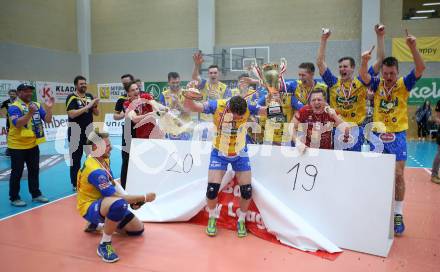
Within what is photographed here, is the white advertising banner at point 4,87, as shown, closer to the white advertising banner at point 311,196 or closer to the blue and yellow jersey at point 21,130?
the blue and yellow jersey at point 21,130

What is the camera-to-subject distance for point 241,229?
3912 millimetres

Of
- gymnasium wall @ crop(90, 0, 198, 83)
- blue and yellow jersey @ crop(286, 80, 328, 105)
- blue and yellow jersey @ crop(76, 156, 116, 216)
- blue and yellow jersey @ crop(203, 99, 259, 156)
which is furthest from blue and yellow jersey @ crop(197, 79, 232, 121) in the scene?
gymnasium wall @ crop(90, 0, 198, 83)

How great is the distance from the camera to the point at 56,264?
10.6 feet

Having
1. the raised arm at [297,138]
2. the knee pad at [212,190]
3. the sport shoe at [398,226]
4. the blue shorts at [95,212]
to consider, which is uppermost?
the raised arm at [297,138]

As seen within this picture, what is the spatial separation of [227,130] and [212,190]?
2.22ft

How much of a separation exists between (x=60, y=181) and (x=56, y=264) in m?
3.81

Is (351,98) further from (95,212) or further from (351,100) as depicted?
(95,212)

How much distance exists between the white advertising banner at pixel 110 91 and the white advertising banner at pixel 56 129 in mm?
4273

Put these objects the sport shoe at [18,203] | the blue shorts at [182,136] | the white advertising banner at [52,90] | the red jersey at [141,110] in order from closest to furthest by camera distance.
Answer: the sport shoe at [18,203], the red jersey at [141,110], the blue shorts at [182,136], the white advertising banner at [52,90]

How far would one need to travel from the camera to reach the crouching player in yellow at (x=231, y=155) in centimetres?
388

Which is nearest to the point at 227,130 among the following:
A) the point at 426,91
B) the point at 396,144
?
the point at 396,144

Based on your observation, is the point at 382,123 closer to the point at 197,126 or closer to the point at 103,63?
the point at 197,126

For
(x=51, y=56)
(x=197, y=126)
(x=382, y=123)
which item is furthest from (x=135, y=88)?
(x=51, y=56)

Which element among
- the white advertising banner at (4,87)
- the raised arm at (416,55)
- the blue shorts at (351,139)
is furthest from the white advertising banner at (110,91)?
the raised arm at (416,55)
